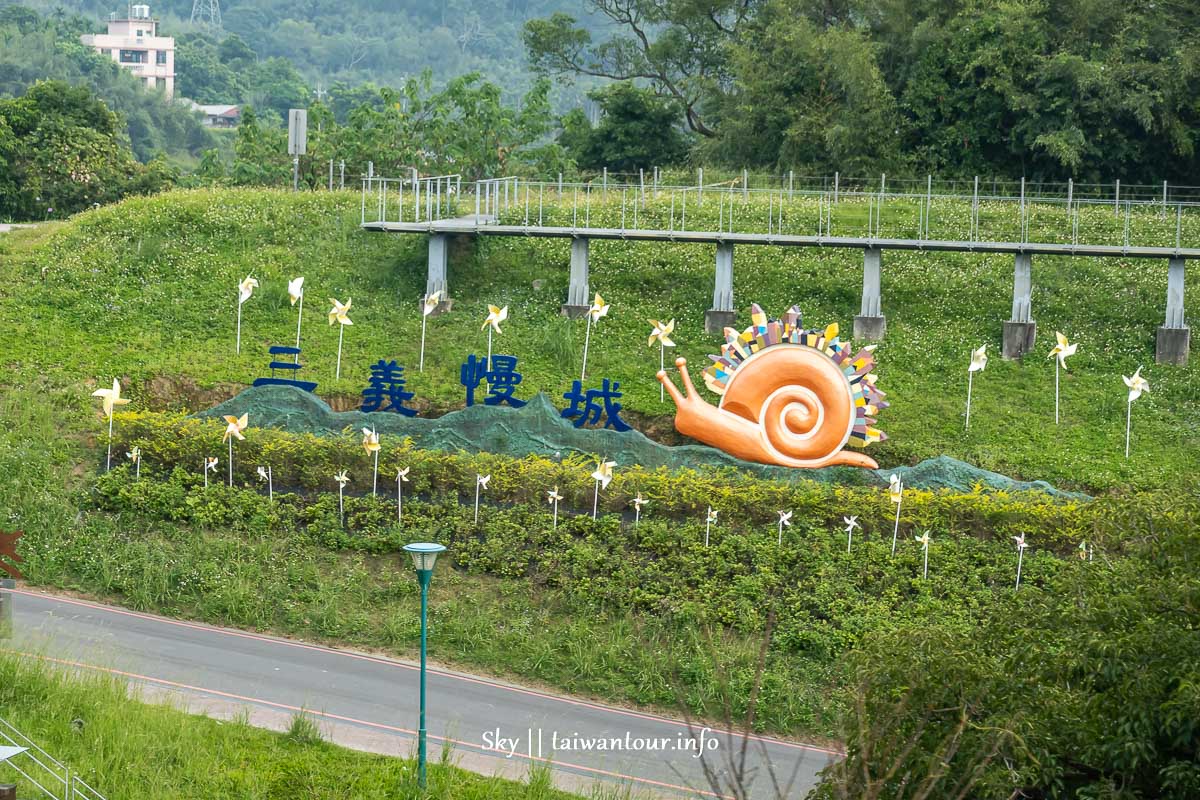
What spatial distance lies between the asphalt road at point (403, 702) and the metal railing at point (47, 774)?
240 centimetres

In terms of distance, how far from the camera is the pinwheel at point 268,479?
834 inches

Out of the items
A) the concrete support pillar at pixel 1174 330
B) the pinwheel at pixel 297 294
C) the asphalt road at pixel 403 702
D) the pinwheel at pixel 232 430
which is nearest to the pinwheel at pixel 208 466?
the pinwheel at pixel 232 430

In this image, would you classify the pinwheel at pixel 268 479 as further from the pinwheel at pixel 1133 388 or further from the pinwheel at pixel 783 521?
the pinwheel at pixel 1133 388

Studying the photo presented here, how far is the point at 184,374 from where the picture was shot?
2458 cm

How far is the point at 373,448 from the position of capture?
824 inches

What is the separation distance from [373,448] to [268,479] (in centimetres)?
166

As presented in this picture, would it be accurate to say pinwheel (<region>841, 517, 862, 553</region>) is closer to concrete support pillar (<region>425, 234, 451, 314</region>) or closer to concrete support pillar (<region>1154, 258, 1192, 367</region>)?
concrete support pillar (<region>1154, 258, 1192, 367</region>)

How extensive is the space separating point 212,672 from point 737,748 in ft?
19.4

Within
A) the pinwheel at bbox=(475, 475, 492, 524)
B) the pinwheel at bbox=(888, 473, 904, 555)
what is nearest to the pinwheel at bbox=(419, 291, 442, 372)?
the pinwheel at bbox=(475, 475, 492, 524)

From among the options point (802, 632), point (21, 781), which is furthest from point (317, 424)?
point (21, 781)

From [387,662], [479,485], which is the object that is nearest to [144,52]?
[479,485]

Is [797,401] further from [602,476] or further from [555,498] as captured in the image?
[555,498]

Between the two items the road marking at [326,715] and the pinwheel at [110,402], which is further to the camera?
the pinwheel at [110,402]

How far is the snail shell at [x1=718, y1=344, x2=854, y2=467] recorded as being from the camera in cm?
2108
